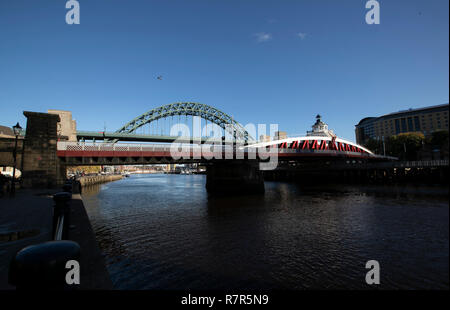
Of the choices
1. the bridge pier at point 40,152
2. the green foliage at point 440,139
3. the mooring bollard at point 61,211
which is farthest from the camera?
the green foliage at point 440,139

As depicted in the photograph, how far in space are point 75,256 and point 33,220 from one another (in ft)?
34.6

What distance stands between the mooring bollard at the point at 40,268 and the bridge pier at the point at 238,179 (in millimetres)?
38698

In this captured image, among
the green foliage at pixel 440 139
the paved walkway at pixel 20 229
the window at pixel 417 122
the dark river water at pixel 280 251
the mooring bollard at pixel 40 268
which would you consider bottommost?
the dark river water at pixel 280 251

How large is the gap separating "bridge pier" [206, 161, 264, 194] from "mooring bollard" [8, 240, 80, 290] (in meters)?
38.7

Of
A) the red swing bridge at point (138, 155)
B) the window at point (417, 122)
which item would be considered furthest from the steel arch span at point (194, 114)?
the window at point (417, 122)

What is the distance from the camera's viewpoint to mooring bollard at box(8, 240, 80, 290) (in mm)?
2125

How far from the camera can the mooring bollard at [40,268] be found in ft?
6.97

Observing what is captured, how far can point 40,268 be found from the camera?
216cm

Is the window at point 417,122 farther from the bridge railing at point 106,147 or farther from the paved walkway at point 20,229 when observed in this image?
the paved walkway at point 20,229

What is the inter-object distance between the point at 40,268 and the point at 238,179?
39.4 metres

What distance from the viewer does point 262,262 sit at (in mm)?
10031

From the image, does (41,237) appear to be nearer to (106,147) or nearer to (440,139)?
(106,147)

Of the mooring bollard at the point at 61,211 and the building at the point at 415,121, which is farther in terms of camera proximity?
the building at the point at 415,121
